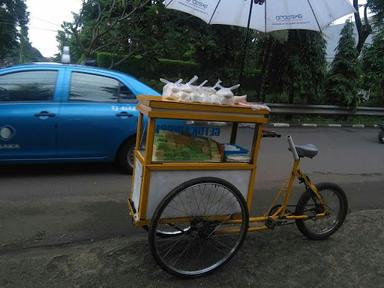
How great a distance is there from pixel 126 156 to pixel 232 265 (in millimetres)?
3054

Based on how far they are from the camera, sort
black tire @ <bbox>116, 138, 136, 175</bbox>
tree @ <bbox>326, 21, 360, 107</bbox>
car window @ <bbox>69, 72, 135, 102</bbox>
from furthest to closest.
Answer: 1. tree @ <bbox>326, 21, 360, 107</bbox>
2. black tire @ <bbox>116, 138, 136, 175</bbox>
3. car window @ <bbox>69, 72, 135, 102</bbox>

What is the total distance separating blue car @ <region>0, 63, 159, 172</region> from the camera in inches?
212

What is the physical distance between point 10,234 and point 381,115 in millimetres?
15142

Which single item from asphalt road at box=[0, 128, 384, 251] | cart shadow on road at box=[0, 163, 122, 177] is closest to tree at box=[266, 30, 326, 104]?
asphalt road at box=[0, 128, 384, 251]

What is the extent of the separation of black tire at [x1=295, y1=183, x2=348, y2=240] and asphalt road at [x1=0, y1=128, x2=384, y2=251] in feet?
2.87

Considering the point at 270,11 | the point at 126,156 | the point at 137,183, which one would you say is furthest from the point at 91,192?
the point at 270,11

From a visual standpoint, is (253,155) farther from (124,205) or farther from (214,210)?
(124,205)

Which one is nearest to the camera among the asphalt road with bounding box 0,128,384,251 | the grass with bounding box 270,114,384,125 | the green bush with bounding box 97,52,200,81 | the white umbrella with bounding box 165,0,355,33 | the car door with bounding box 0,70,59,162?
the asphalt road with bounding box 0,128,384,251

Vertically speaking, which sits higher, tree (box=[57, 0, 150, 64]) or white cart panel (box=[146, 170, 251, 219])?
tree (box=[57, 0, 150, 64])

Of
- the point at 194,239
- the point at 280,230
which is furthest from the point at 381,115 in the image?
the point at 194,239

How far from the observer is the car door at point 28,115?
533 cm

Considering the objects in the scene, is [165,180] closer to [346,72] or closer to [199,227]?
[199,227]

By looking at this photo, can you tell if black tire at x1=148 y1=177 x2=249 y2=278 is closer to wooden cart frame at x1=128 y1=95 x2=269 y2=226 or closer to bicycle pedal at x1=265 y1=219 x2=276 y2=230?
wooden cart frame at x1=128 y1=95 x2=269 y2=226

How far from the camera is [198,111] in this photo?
3.06m
